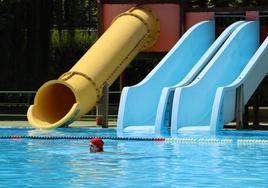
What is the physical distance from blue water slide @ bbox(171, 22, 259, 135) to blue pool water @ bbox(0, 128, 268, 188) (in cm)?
246

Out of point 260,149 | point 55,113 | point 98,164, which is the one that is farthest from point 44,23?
point 98,164

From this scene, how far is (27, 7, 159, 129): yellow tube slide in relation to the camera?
20.3 meters

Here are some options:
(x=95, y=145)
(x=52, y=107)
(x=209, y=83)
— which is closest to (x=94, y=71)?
(x=52, y=107)

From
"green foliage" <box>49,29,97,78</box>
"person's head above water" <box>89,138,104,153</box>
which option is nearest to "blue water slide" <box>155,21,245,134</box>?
"person's head above water" <box>89,138,104,153</box>

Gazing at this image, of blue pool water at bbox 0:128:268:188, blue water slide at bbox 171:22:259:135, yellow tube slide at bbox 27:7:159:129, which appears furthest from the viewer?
yellow tube slide at bbox 27:7:159:129

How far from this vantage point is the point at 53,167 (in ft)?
35.4

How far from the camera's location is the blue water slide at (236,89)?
1769 centimetres

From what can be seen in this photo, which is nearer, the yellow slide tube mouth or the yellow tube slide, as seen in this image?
the yellow slide tube mouth

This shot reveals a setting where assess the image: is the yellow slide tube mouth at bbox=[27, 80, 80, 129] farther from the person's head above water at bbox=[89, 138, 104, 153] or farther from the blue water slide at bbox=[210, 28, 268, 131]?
the person's head above water at bbox=[89, 138, 104, 153]

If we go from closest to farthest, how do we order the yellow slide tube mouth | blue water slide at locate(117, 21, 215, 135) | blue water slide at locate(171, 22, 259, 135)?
blue water slide at locate(171, 22, 259, 135) → blue water slide at locate(117, 21, 215, 135) → the yellow slide tube mouth

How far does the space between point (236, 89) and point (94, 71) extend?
427cm

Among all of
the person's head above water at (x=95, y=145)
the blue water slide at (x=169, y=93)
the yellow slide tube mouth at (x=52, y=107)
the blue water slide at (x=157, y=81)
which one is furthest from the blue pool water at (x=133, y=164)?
the yellow slide tube mouth at (x=52, y=107)

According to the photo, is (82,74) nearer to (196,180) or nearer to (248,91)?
(248,91)

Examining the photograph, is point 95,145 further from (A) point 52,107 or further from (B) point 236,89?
(A) point 52,107
